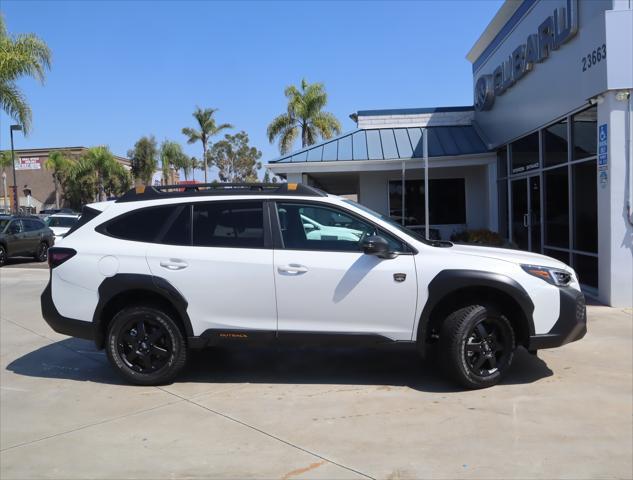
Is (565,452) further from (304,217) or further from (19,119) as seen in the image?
(19,119)

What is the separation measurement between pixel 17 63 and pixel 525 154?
1757 centimetres

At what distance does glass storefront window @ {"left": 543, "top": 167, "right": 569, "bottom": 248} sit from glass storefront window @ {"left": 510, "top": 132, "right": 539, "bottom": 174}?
2.46 ft

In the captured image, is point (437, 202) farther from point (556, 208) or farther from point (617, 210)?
point (617, 210)

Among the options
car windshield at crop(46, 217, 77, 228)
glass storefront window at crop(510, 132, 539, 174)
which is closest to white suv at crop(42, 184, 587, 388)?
glass storefront window at crop(510, 132, 539, 174)

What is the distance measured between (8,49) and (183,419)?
2032cm

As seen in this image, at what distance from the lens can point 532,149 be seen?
1227cm

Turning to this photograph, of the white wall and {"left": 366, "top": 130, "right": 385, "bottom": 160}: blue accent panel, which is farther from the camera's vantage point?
{"left": 366, "top": 130, "right": 385, "bottom": 160}: blue accent panel

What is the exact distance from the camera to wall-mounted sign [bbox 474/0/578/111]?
31.2 feet

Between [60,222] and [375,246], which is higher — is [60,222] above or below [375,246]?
above

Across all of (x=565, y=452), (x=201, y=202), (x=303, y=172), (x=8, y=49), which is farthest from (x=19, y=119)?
(x=565, y=452)

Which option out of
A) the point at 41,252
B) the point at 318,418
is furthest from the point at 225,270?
the point at 41,252

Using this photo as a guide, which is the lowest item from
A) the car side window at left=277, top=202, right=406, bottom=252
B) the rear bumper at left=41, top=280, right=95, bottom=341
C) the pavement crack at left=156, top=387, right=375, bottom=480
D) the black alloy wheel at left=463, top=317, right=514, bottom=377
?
the pavement crack at left=156, top=387, right=375, bottom=480

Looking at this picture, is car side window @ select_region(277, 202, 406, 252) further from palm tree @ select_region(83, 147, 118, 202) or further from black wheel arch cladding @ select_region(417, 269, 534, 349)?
palm tree @ select_region(83, 147, 118, 202)

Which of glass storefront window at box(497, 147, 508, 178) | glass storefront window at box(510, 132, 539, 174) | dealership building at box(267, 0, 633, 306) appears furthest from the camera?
glass storefront window at box(497, 147, 508, 178)
